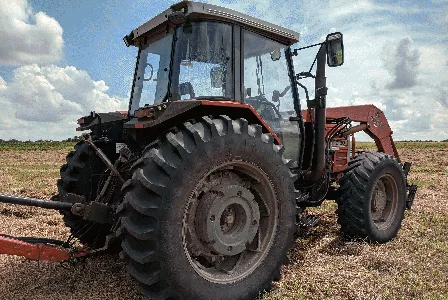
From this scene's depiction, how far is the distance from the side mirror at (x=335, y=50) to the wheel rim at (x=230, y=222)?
5.92ft

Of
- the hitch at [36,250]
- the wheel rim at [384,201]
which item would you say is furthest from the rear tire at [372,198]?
the hitch at [36,250]

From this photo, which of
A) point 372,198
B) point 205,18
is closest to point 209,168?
point 205,18

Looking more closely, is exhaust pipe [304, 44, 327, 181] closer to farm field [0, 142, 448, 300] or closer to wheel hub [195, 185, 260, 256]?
farm field [0, 142, 448, 300]

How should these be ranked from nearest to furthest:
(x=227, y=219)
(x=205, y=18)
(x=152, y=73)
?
(x=227, y=219), (x=205, y=18), (x=152, y=73)

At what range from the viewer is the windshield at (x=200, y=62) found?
379 cm

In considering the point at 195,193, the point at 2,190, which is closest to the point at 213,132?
the point at 195,193

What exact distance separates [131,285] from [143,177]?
4.49ft

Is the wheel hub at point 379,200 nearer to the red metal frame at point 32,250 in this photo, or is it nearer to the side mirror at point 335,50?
the side mirror at point 335,50

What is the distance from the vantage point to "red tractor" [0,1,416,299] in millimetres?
3039

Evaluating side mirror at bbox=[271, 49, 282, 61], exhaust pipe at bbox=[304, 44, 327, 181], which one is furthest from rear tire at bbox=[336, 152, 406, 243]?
side mirror at bbox=[271, 49, 282, 61]

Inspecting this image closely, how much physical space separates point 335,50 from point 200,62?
1692 mm

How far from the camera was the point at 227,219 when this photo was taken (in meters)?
3.57

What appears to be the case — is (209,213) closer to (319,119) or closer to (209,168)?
(209,168)

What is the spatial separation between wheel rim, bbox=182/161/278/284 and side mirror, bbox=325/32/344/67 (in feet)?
5.92
